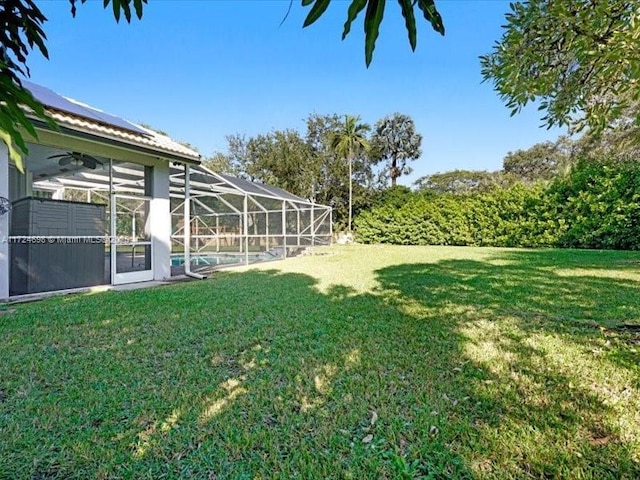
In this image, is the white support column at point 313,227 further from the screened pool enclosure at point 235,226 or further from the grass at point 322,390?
the grass at point 322,390

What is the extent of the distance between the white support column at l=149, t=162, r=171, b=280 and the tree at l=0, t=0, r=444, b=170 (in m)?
6.80

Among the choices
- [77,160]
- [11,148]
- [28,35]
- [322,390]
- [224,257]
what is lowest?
[322,390]

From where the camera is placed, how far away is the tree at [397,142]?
2972 centimetres

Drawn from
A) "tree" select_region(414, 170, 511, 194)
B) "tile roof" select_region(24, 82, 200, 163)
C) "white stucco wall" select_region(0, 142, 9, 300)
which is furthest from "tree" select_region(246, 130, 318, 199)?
"white stucco wall" select_region(0, 142, 9, 300)

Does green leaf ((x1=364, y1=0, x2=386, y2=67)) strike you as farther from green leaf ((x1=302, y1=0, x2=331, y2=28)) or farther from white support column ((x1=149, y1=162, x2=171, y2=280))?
white support column ((x1=149, y1=162, x2=171, y2=280))

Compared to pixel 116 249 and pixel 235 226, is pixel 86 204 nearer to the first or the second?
pixel 116 249

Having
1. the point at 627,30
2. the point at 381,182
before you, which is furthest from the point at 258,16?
the point at 381,182

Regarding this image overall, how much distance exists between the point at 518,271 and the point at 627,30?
6.73m

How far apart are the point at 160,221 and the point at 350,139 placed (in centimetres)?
1949

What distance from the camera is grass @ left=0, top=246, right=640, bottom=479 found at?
189cm

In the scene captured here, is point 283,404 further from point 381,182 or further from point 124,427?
point 381,182

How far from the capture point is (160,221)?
26.7ft

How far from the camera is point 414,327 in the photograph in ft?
13.9

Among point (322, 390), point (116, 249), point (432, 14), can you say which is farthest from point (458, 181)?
point (432, 14)
